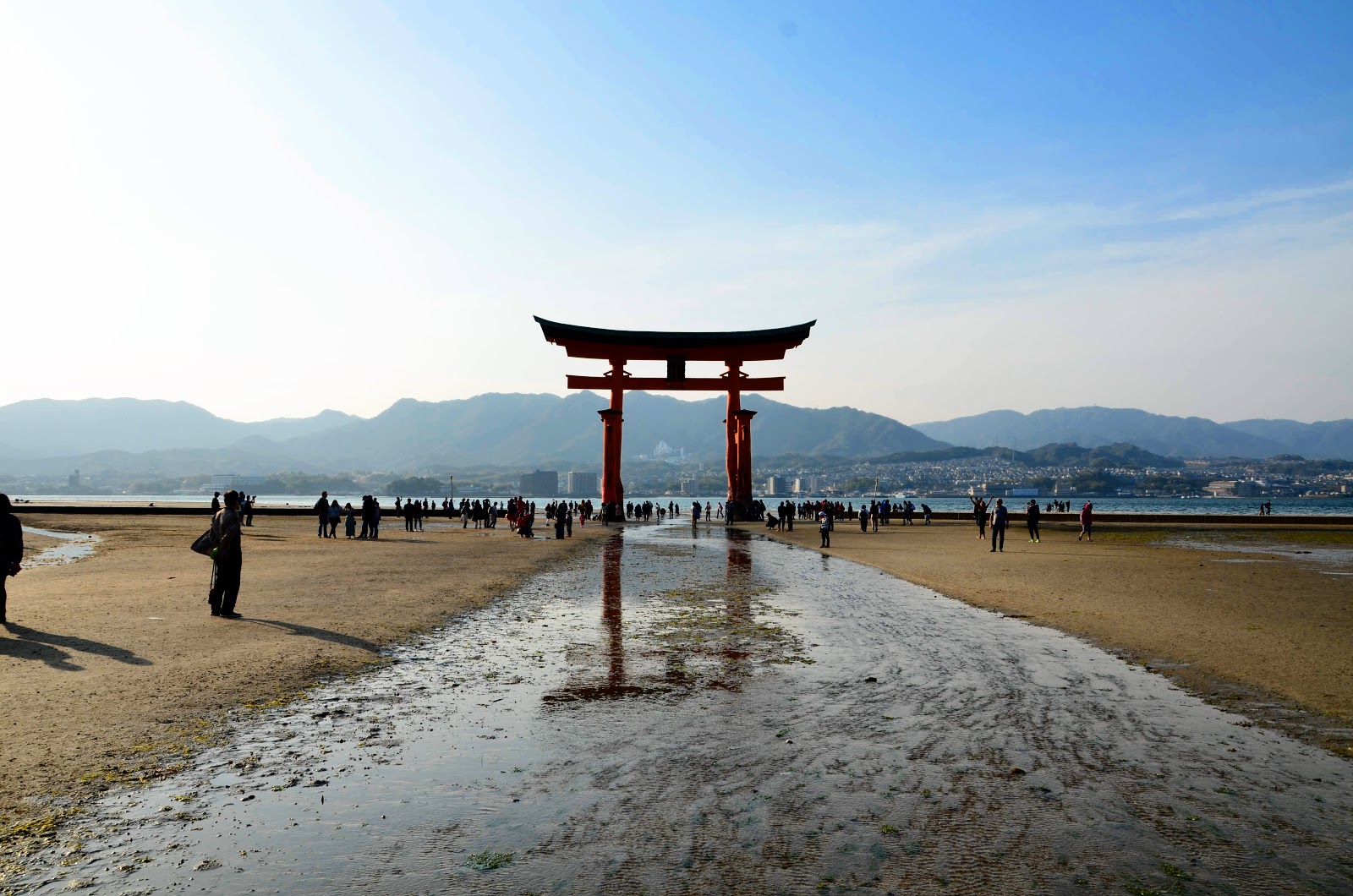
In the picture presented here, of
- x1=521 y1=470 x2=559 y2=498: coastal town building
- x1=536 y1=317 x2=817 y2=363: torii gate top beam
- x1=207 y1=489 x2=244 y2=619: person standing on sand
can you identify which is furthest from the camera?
x1=521 y1=470 x2=559 y2=498: coastal town building

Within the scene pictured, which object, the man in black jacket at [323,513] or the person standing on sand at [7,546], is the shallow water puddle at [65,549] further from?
the person standing on sand at [7,546]

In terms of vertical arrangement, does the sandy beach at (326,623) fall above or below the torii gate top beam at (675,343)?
below

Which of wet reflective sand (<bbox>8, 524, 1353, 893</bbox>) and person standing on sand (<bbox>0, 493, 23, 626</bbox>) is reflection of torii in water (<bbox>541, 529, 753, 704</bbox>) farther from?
person standing on sand (<bbox>0, 493, 23, 626</bbox>)

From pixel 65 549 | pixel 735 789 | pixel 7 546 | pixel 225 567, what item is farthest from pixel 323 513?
pixel 735 789

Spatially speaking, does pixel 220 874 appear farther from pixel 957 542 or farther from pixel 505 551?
pixel 957 542

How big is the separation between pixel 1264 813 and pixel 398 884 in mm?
4665

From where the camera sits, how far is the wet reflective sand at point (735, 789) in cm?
374

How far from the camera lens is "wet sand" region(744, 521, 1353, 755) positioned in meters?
8.26

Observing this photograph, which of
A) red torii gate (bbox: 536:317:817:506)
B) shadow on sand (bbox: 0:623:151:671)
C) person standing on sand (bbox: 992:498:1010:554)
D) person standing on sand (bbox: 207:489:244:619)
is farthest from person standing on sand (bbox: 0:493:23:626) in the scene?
red torii gate (bbox: 536:317:817:506)

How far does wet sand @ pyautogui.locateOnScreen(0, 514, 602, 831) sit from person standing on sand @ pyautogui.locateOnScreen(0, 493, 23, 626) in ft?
2.05

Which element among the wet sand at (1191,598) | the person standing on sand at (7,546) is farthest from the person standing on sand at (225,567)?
the wet sand at (1191,598)

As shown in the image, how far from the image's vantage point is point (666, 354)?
48312mm

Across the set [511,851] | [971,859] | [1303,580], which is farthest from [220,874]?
[1303,580]

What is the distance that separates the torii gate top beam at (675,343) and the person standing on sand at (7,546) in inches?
1426
